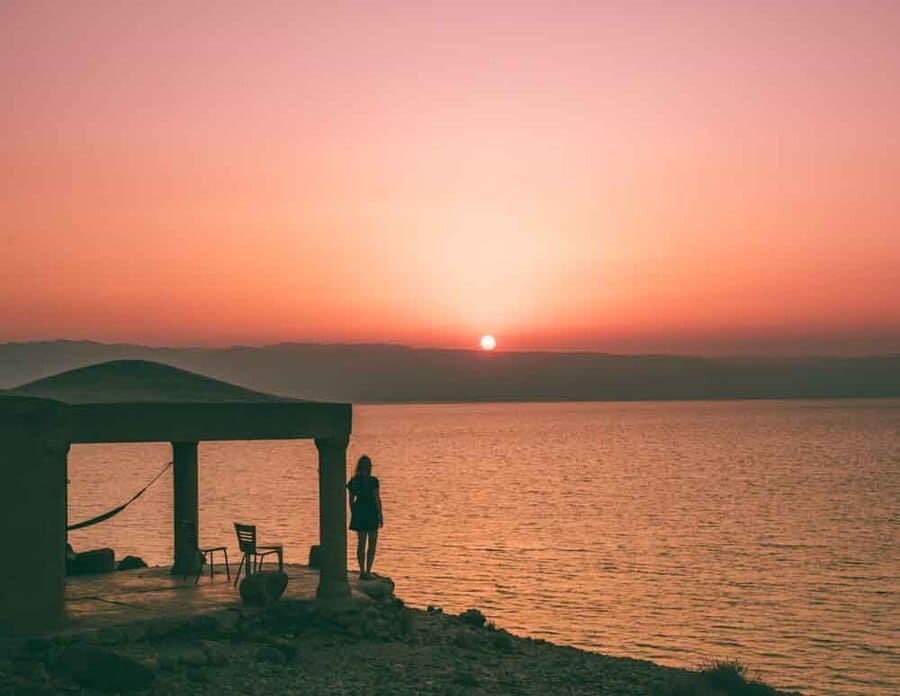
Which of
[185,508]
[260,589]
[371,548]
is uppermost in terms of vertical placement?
[185,508]

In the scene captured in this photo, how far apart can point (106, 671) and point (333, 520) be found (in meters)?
4.52

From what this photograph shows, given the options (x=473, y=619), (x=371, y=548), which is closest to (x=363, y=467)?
(x=371, y=548)

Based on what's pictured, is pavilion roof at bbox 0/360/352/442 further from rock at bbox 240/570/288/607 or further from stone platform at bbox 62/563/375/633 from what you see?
stone platform at bbox 62/563/375/633

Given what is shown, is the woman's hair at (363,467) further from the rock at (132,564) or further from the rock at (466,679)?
the rock at (132,564)

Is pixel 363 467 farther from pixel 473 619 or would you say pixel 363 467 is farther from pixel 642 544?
pixel 642 544

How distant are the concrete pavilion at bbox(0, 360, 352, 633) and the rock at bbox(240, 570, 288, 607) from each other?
75cm

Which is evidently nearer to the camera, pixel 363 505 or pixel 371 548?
pixel 363 505

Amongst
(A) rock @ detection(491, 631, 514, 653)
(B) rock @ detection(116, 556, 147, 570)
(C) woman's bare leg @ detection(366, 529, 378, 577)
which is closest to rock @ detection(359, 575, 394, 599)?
(C) woman's bare leg @ detection(366, 529, 378, 577)

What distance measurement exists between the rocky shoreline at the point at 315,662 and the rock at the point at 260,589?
18cm

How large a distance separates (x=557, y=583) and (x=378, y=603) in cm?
1870

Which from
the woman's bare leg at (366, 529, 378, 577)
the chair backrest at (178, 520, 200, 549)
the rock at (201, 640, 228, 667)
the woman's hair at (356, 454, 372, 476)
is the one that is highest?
the woman's hair at (356, 454, 372, 476)

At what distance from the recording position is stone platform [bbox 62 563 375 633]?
15242 mm

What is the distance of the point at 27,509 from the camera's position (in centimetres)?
1440

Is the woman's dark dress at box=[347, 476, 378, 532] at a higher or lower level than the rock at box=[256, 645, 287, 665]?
Answer: higher
